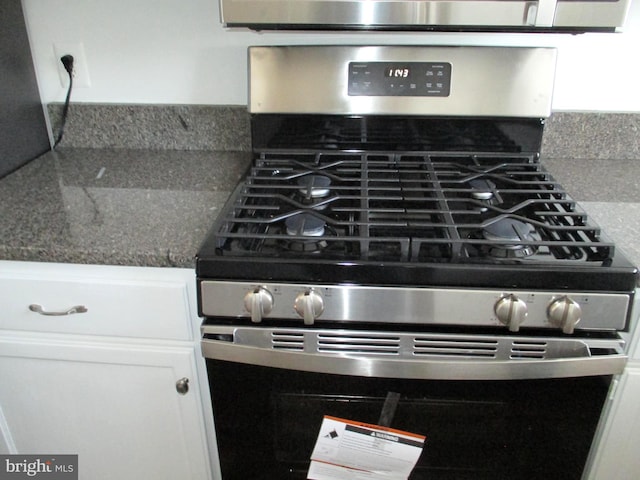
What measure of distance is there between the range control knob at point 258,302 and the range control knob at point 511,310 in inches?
14.0

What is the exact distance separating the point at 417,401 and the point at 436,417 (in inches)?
2.0

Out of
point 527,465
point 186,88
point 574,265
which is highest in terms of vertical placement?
point 186,88

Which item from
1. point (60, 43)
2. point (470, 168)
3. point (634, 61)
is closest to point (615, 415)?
point (470, 168)

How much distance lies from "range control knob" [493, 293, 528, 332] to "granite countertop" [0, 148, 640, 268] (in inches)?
8.7

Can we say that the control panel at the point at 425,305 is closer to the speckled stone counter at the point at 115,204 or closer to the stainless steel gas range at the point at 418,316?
the stainless steel gas range at the point at 418,316

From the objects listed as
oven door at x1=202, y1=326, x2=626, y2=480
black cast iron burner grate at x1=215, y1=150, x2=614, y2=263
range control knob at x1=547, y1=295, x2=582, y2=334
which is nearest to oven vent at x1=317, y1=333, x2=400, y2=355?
oven door at x1=202, y1=326, x2=626, y2=480

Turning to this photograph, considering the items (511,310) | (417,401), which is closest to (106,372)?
(417,401)

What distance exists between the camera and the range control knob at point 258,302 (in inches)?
33.8

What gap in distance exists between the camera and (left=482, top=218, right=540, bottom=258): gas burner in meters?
0.87

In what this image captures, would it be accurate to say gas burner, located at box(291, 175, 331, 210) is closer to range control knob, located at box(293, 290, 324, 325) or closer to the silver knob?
range control knob, located at box(293, 290, 324, 325)

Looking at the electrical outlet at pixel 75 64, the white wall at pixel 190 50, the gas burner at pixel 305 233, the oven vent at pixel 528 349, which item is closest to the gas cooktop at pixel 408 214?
the gas burner at pixel 305 233

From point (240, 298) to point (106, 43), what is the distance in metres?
0.89

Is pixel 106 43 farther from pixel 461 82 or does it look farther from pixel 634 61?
pixel 634 61

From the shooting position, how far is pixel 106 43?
4.55ft
